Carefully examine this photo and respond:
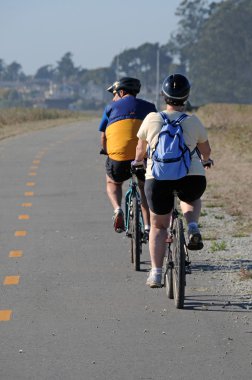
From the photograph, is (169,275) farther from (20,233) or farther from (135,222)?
(20,233)

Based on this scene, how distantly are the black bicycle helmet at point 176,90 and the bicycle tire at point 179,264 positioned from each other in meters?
0.89

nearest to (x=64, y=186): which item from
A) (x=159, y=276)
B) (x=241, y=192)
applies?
(x=241, y=192)

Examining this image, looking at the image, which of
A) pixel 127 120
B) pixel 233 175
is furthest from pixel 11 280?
pixel 233 175

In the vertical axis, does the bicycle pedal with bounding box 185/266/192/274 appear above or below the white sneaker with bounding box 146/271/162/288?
above

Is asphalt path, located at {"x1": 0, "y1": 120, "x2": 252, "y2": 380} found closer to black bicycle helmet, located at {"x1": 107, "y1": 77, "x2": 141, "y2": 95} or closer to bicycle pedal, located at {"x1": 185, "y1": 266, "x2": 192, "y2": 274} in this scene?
bicycle pedal, located at {"x1": 185, "y1": 266, "x2": 192, "y2": 274}

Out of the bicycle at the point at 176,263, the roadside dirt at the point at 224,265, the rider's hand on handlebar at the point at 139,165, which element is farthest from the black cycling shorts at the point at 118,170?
the bicycle at the point at 176,263

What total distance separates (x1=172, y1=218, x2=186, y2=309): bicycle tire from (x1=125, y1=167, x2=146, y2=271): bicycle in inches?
59.1

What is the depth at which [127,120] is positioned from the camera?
1007 cm

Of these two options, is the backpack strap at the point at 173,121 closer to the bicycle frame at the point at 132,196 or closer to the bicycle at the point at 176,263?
the bicycle at the point at 176,263

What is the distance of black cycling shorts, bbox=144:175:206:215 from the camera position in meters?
8.05

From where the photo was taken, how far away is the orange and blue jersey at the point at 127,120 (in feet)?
33.0

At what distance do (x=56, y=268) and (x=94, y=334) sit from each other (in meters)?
2.64

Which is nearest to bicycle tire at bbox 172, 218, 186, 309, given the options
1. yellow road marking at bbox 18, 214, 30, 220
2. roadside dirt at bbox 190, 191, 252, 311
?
roadside dirt at bbox 190, 191, 252, 311

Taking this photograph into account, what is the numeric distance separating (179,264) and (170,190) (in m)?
0.60
